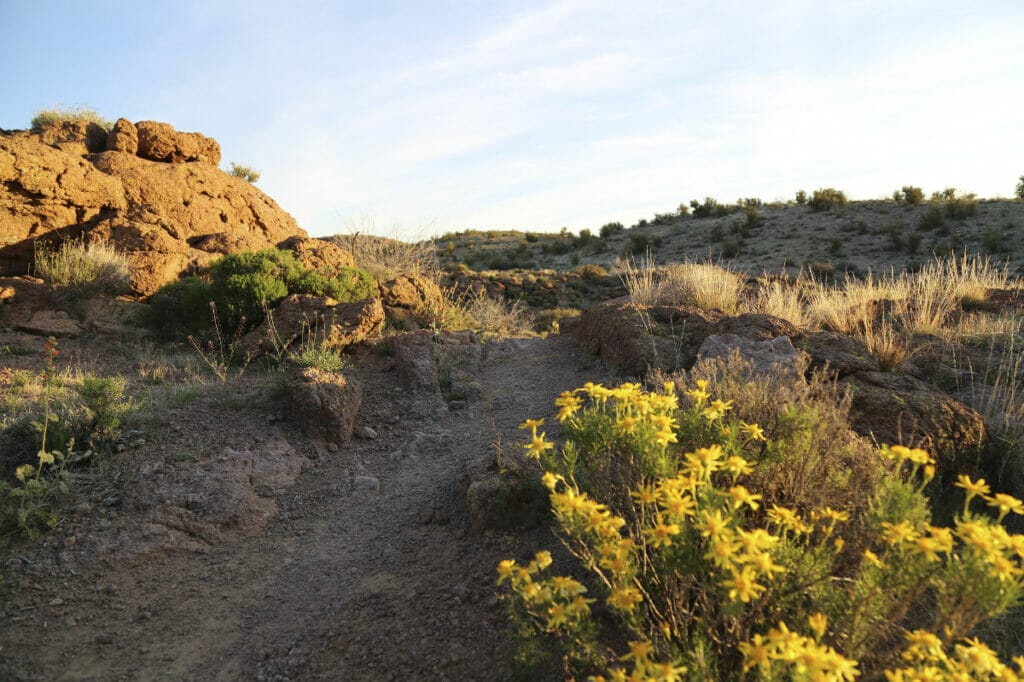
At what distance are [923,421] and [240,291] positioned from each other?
7.28 metres

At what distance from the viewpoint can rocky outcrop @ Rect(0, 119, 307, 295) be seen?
355 inches

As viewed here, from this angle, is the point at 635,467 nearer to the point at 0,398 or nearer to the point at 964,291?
the point at 0,398

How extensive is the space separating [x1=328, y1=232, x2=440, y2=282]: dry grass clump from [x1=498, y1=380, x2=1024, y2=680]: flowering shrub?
827 centimetres

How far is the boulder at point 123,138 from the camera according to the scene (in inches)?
424

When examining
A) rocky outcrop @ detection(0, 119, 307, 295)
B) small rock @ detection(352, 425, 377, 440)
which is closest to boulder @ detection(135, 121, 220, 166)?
rocky outcrop @ detection(0, 119, 307, 295)

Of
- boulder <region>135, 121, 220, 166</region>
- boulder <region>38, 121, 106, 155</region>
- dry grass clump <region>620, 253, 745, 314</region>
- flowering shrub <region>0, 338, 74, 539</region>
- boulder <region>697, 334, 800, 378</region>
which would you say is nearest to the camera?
flowering shrub <region>0, 338, 74, 539</region>

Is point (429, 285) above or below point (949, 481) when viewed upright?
above

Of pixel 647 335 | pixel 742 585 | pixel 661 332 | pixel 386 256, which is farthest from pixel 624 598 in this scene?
pixel 386 256

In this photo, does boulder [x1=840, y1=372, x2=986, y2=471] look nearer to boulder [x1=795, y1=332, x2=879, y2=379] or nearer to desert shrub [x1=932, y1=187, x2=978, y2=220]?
boulder [x1=795, y1=332, x2=879, y2=379]

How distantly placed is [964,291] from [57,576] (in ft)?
→ 34.1

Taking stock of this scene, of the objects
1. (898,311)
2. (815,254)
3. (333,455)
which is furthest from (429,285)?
(815,254)

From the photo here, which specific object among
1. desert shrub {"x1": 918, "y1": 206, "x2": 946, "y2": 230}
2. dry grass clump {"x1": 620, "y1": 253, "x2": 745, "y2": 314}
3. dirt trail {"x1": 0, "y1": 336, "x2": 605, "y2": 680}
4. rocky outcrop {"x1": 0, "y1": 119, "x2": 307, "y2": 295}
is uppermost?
rocky outcrop {"x1": 0, "y1": 119, "x2": 307, "y2": 295}

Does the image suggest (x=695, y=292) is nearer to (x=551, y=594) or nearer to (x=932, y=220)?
(x=551, y=594)

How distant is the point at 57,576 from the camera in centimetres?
339
